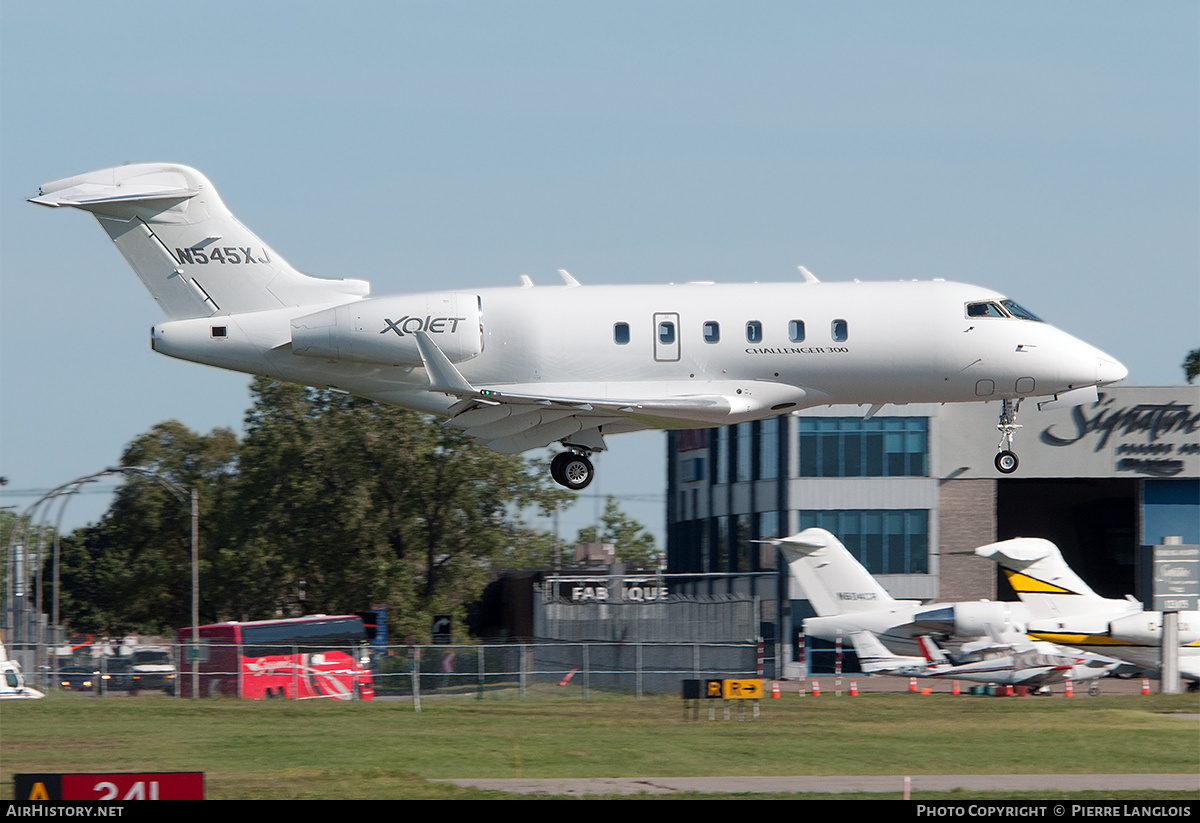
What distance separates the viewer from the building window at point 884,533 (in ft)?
196

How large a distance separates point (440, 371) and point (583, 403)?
8.46 ft

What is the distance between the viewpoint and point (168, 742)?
2895cm

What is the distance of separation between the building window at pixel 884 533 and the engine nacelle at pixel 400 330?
35637mm

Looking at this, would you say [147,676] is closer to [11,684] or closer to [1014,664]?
[11,684]

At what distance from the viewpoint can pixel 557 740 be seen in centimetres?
2909

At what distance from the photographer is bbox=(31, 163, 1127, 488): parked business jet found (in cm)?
2611

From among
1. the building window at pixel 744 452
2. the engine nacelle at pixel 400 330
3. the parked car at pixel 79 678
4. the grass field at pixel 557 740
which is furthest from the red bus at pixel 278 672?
the building window at pixel 744 452

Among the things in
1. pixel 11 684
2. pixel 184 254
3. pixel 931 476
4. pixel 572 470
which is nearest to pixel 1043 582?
pixel 931 476

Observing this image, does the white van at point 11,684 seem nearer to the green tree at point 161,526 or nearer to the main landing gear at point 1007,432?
the main landing gear at point 1007,432

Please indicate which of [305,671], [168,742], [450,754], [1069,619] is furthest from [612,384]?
[1069,619]

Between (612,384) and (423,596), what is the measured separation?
39.3 m

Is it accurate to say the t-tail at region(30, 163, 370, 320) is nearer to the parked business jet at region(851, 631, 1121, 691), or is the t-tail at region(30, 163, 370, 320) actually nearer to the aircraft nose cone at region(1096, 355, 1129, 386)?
the aircraft nose cone at region(1096, 355, 1129, 386)

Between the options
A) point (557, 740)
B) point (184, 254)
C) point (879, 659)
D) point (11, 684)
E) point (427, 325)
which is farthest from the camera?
point (879, 659)

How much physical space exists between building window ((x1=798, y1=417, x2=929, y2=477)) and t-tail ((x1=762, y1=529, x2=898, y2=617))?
12.6m
